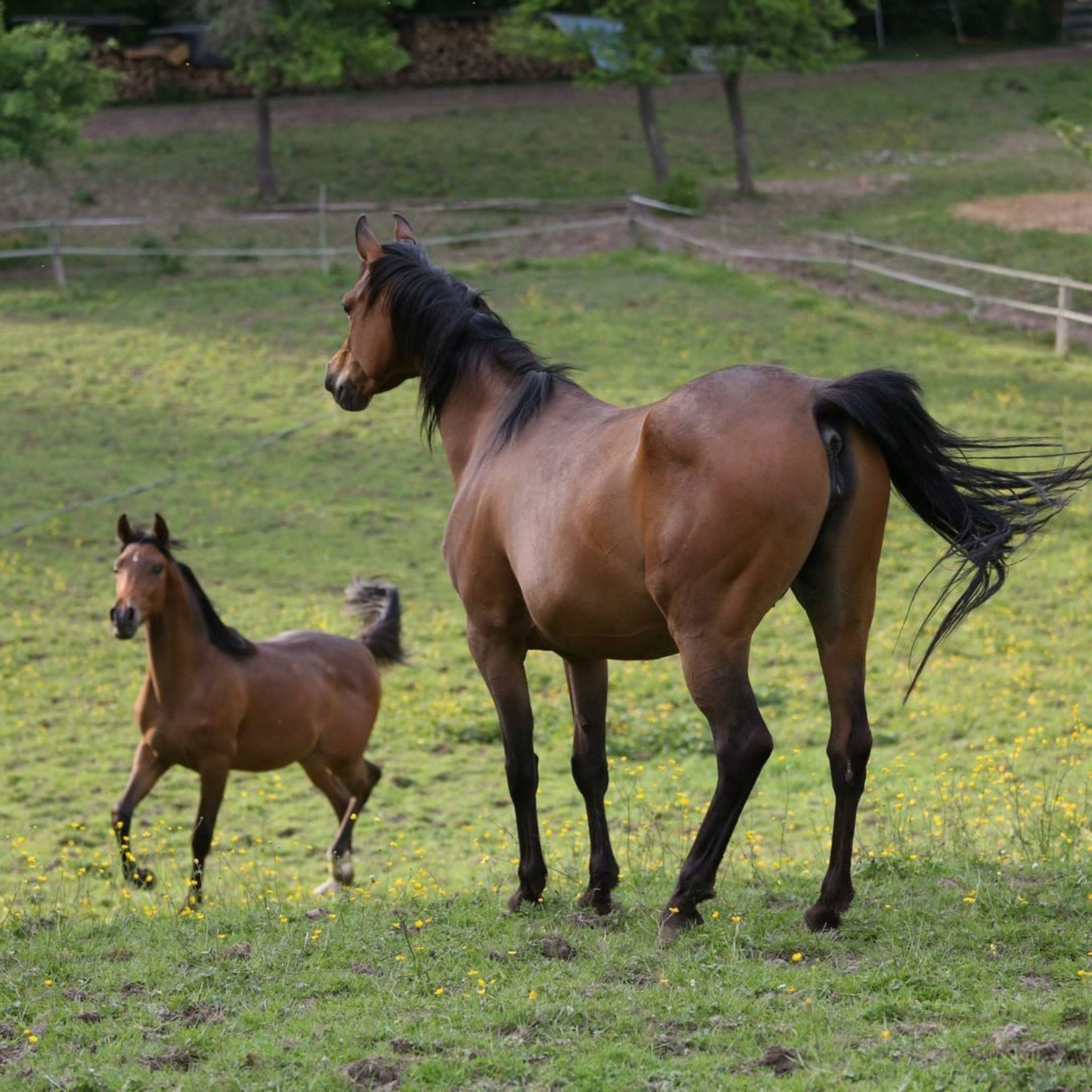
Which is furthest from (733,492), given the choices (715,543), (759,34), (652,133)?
(652,133)

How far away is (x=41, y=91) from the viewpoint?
2650cm

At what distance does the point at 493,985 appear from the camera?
16.0 ft

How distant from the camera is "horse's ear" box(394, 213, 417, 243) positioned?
22.8ft

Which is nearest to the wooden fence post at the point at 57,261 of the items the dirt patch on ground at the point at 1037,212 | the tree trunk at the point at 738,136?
the tree trunk at the point at 738,136

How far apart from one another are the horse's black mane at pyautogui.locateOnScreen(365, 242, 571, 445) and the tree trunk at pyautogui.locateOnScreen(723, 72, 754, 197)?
86.4 feet

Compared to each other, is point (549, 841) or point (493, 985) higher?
point (493, 985)

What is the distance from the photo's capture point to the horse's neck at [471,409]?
253 inches

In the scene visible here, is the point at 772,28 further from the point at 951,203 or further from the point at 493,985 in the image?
the point at 493,985

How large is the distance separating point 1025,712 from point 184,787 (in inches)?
234

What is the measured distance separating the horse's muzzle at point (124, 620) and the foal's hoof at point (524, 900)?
325 cm

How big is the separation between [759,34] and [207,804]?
85.5ft

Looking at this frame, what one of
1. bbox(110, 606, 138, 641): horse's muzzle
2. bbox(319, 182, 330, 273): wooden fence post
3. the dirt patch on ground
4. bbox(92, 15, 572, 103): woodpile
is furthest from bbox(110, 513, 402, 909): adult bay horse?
bbox(92, 15, 572, 103): woodpile

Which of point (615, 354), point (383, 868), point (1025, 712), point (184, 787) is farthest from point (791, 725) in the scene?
point (615, 354)

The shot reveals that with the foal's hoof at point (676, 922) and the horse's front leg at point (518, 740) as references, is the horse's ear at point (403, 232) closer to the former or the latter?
the horse's front leg at point (518, 740)
